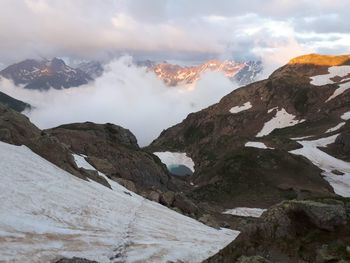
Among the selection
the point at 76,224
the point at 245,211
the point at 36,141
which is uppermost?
the point at 245,211

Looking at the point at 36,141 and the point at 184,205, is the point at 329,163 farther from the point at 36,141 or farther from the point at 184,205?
the point at 36,141

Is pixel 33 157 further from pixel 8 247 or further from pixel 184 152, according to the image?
pixel 184 152

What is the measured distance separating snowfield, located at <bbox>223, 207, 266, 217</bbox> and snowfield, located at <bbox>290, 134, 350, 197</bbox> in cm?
2382

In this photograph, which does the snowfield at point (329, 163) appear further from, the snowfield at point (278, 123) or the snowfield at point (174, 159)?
the snowfield at point (278, 123)

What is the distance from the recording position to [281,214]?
21375 millimetres

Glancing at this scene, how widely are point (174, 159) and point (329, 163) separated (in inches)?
2902

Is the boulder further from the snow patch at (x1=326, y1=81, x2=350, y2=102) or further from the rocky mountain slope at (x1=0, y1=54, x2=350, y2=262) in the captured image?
the snow patch at (x1=326, y1=81, x2=350, y2=102)

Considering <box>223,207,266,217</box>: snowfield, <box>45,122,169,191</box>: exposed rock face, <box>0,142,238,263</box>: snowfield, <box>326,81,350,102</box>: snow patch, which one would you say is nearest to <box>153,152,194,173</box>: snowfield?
<box>326,81,350,102</box>: snow patch

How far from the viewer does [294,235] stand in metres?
20.7

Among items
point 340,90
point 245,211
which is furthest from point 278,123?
point 245,211

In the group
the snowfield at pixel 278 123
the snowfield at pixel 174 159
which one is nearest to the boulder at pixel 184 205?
the snowfield at pixel 174 159

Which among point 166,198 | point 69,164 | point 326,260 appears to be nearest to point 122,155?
point 166,198

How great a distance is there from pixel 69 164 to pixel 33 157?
5041mm

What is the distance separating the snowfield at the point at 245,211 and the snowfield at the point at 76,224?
1493 inches
